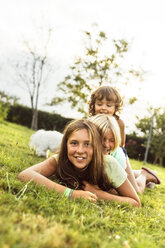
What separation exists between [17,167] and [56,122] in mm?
18897

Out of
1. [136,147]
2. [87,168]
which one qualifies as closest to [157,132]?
[136,147]

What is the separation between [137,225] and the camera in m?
2.17

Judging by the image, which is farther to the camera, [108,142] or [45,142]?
[45,142]

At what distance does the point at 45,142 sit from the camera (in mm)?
5238

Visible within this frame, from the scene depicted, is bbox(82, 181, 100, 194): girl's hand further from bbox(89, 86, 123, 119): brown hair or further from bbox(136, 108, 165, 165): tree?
bbox(136, 108, 165, 165): tree

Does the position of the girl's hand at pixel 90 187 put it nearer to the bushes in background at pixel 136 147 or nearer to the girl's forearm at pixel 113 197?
the girl's forearm at pixel 113 197

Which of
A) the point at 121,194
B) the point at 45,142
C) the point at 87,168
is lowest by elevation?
the point at 121,194

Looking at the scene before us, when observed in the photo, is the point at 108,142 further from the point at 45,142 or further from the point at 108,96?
the point at 45,142

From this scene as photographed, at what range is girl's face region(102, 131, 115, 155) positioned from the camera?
3283 mm

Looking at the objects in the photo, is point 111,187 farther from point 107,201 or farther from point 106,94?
point 106,94

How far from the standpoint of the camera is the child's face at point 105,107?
445cm

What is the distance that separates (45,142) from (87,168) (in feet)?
8.01

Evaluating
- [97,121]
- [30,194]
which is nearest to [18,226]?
[30,194]

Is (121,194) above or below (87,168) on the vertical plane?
below
